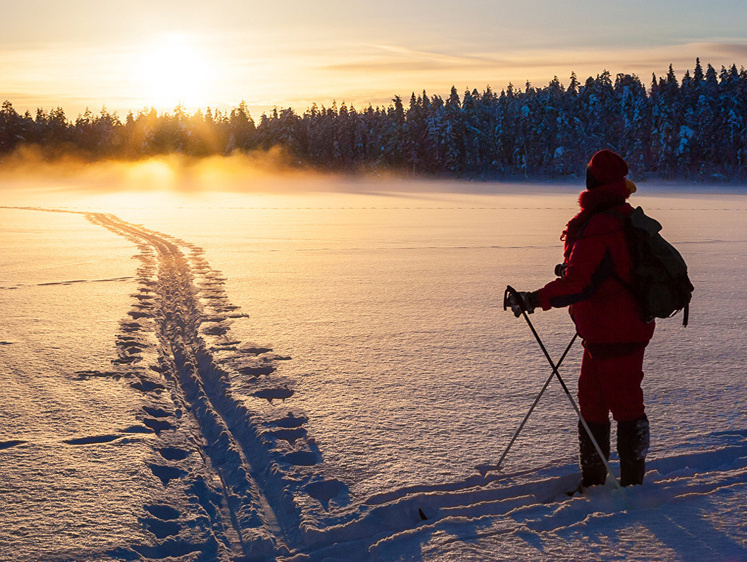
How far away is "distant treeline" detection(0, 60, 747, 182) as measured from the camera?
7994 cm

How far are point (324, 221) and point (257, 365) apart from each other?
15011mm

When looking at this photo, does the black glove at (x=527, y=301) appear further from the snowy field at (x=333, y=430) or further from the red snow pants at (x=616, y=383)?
the snowy field at (x=333, y=430)

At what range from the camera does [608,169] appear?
9.55ft

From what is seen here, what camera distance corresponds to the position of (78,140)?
4085 inches

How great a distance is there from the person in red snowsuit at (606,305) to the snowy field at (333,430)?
32 cm

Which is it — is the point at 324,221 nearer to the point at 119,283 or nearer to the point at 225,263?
the point at 225,263

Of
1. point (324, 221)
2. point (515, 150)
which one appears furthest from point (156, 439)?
point (515, 150)

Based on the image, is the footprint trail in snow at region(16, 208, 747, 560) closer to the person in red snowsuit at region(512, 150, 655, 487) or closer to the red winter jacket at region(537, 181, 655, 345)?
the person in red snowsuit at region(512, 150, 655, 487)

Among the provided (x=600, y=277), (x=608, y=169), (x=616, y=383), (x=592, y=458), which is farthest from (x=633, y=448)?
(x=608, y=169)

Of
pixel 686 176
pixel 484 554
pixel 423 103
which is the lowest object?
pixel 484 554

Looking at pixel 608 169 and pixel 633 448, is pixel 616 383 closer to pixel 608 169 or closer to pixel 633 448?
pixel 633 448

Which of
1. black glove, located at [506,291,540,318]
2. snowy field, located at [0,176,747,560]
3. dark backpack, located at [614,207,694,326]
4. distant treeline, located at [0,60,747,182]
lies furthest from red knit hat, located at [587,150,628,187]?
distant treeline, located at [0,60,747,182]

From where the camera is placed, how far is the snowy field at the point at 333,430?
108 inches

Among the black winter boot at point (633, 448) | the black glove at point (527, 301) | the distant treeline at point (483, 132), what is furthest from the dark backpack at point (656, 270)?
the distant treeline at point (483, 132)
